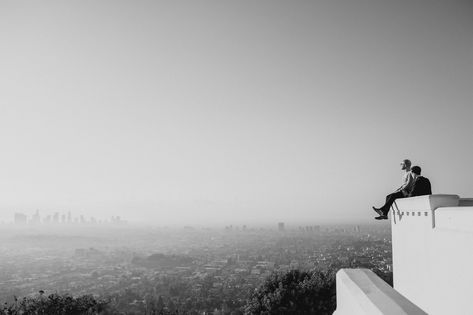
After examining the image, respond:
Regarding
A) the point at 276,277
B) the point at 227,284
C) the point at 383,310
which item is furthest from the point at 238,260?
the point at 383,310

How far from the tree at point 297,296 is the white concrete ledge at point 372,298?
1474 cm

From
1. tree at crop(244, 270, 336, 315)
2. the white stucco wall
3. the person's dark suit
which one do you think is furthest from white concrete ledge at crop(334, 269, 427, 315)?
tree at crop(244, 270, 336, 315)

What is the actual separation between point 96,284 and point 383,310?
56.1 meters

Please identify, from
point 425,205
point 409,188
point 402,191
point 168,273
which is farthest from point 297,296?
point 168,273

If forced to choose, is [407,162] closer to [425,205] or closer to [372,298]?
[425,205]

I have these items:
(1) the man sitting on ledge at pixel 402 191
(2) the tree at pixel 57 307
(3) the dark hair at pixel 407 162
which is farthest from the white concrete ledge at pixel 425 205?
(2) the tree at pixel 57 307

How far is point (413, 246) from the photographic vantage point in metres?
5.79

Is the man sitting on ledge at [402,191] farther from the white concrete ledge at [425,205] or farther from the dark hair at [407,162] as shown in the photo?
the white concrete ledge at [425,205]

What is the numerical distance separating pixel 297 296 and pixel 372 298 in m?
16.2

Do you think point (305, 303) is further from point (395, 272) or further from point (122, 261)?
point (122, 261)

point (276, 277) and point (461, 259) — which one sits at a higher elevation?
point (461, 259)

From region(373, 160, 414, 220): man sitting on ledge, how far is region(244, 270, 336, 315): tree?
34.6ft

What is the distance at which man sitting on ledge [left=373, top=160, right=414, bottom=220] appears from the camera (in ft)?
23.6

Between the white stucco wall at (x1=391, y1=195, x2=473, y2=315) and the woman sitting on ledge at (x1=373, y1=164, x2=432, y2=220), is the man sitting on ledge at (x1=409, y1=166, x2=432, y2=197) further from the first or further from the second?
the white stucco wall at (x1=391, y1=195, x2=473, y2=315)
